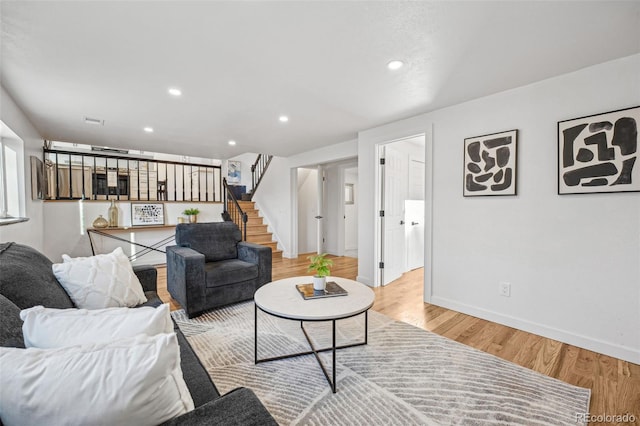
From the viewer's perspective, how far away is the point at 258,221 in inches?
255

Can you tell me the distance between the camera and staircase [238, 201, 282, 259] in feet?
19.3

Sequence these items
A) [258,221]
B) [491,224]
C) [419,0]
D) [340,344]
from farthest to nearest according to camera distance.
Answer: [258,221] < [491,224] < [340,344] < [419,0]

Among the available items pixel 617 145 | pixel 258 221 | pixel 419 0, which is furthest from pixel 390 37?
pixel 258 221

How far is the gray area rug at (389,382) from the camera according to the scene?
56.6 inches

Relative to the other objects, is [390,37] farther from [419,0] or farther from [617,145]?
[617,145]

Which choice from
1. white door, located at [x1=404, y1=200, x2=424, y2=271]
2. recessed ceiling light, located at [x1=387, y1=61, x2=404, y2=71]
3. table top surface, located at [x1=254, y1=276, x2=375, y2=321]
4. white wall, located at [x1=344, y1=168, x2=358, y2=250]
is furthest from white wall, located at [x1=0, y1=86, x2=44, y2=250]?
white wall, located at [x1=344, y1=168, x2=358, y2=250]

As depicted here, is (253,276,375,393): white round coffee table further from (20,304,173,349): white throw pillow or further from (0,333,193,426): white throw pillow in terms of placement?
(0,333,193,426): white throw pillow

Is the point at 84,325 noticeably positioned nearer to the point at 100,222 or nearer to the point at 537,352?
the point at 537,352

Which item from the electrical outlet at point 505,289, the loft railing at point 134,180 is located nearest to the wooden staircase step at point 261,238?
the loft railing at point 134,180

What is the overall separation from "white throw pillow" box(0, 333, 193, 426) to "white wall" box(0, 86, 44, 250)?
2.52 metres

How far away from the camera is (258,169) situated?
24.5 ft

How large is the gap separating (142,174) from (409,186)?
738 cm

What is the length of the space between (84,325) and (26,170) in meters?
3.47

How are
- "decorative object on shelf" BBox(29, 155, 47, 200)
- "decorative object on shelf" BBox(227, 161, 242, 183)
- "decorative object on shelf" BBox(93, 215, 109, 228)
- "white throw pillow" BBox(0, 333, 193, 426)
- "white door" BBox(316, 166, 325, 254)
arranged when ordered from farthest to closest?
"decorative object on shelf" BBox(227, 161, 242, 183) → "white door" BBox(316, 166, 325, 254) → "decorative object on shelf" BBox(93, 215, 109, 228) → "decorative object on shelf" BBox(29, 155, 47, 200) → "white throw pillow" BBox(0, 333, 193, 426)
